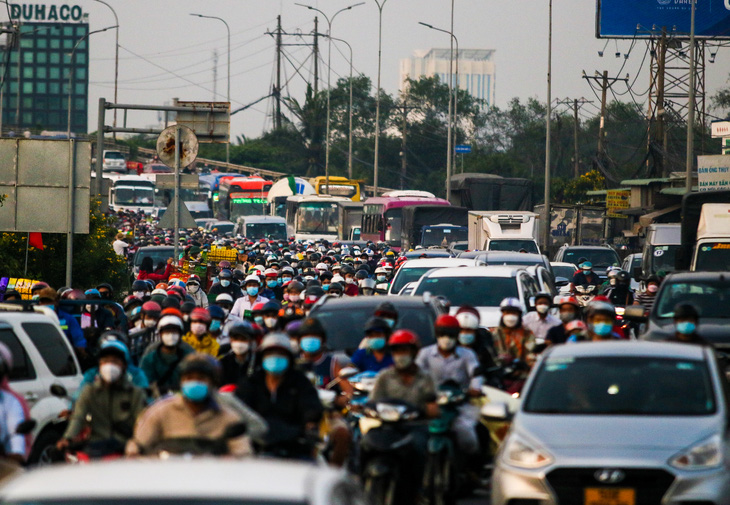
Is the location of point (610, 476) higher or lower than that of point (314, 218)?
lower

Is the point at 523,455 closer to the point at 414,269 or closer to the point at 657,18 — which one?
the point at 414,269

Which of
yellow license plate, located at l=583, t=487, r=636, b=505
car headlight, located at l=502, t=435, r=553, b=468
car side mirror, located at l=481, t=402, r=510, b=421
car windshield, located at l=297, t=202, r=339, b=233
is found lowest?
yellow license plate, located at l=583, t=487, r=636, b=505

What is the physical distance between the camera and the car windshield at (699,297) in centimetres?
1460

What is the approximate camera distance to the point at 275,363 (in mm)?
7531

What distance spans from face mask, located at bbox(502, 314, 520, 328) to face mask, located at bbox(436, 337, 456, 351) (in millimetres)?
2505

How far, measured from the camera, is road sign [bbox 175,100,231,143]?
27.8 m

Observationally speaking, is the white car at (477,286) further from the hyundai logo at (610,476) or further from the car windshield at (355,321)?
the hyundai logo at (610,476)

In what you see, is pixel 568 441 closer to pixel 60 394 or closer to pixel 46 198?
pixel 60 394

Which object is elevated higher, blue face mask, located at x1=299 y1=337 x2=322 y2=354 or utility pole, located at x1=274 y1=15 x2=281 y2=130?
utility pole, located at x1=274 y1=15 x2=281 y2=130

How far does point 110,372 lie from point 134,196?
7669cm

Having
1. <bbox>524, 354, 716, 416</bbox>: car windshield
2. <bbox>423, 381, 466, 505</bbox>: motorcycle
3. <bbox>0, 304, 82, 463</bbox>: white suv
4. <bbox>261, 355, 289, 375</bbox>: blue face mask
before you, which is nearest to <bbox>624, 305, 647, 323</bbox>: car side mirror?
<bbox>524, 354, 716, 416</bbox>: car windshield

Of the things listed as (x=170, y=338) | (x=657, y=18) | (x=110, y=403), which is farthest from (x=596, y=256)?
(x=657, y=18)

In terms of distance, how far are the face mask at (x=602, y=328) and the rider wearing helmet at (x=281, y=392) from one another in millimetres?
4371

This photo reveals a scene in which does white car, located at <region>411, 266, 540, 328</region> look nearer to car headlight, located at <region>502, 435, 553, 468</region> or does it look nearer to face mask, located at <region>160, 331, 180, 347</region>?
face mask, located at <region>160, 331, 180, 347</region>
